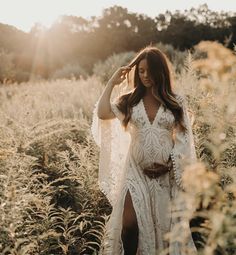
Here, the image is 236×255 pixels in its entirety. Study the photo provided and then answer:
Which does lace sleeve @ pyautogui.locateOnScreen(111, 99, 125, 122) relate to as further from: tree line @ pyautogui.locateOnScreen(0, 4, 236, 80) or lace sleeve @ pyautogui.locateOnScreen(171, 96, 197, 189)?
tree line @ pyautogui.locateOnScreen(0, 4, 236, 80)

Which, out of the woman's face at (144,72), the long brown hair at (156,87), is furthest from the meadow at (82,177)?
the woman's face at (144,72)

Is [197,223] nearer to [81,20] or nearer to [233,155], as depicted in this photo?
[233,155]

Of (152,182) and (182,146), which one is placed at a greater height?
(182,146)

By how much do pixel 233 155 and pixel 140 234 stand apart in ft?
5.21

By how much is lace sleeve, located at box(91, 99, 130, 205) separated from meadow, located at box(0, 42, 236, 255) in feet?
1.19

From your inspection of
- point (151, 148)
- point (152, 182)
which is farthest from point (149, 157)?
point (152, 182)

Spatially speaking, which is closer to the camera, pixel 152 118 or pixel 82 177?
pixel 152 118

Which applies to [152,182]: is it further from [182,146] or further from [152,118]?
[152,118]

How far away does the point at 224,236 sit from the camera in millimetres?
2354

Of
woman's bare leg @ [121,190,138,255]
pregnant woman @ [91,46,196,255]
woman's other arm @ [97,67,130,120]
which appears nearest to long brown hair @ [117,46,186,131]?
pregnant woman @ [91,46,196,255]

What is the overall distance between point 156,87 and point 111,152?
2.80ft

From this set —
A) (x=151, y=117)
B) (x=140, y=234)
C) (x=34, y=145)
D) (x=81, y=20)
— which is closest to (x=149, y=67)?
(x=151, y=117)

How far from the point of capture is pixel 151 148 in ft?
Answer: 16.1

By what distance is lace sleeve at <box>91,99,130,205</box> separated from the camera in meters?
5.38
